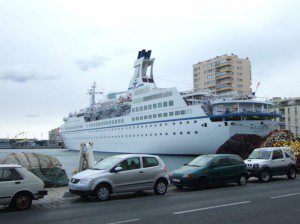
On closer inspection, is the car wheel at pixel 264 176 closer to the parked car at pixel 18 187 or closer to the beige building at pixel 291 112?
the parked car at pixel 18 187

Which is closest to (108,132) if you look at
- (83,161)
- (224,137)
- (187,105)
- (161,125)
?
(161,125)

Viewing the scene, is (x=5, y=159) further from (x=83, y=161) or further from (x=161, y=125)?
(x=161, y=125)

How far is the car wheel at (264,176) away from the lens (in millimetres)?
17625

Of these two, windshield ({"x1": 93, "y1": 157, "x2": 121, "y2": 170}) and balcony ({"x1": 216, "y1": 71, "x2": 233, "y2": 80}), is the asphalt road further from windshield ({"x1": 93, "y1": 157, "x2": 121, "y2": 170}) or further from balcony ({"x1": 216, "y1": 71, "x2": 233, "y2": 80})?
balcony ({"x1": 216, "y1": 71, "x2": 233, "y2": 80})

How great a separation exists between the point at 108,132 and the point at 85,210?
208ft

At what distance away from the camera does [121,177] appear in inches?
507

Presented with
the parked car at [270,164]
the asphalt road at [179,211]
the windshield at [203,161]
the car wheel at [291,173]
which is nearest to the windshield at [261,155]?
the parked car at [270,164]

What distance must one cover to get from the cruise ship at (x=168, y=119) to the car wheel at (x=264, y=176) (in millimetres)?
29280

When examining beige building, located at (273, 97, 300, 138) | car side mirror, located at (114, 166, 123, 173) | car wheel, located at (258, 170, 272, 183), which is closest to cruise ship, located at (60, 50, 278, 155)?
car wheel, located at (258, 170, 272, 183)

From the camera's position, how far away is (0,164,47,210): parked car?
10398 millimetres

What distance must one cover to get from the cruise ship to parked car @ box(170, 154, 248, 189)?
2977cm

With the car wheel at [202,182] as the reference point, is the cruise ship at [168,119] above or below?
above

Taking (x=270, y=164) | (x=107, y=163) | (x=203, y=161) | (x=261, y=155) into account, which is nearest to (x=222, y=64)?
(x=261, y=155)

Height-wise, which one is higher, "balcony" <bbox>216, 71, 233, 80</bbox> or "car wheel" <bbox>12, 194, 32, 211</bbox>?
"balcony" <bbox>216, 71, 233, 80</bbox>
